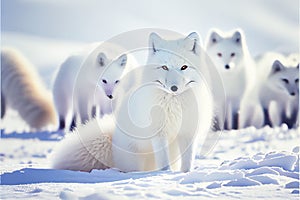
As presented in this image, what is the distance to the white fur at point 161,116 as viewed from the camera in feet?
6.57

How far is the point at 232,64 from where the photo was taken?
8.13ft

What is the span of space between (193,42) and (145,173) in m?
0.54

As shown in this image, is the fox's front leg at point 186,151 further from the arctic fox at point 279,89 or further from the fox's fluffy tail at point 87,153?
the arctic fox at point 279,89

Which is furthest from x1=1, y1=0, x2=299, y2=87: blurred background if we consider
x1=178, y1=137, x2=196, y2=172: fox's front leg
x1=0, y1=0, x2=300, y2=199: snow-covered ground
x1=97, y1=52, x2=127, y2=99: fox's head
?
x1=178, y1=137, x2=196, y2=172: fox's front leg

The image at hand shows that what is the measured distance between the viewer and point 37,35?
215 cm

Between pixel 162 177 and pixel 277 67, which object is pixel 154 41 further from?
pixel 277 67

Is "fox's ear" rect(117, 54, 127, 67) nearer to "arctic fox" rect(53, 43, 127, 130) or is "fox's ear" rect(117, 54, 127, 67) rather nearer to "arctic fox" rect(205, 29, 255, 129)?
"arctic fox" rect(53, 43, 127, 130)

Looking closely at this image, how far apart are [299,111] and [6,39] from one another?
1.38 m

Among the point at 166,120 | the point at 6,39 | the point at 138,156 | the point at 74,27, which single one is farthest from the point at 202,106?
the point at 6,39

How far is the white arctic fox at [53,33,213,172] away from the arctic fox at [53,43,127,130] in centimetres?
7

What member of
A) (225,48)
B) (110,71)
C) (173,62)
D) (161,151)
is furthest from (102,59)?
(225,48)

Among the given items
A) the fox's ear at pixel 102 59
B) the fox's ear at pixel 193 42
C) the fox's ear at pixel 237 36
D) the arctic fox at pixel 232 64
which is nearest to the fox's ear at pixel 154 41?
the fox's ear at pixel 193 42

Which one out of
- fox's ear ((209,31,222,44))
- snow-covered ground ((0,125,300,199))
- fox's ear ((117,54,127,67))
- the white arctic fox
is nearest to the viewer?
snow-covered ground ((0,125,300,199))

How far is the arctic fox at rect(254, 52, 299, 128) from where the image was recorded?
247 centimetres
